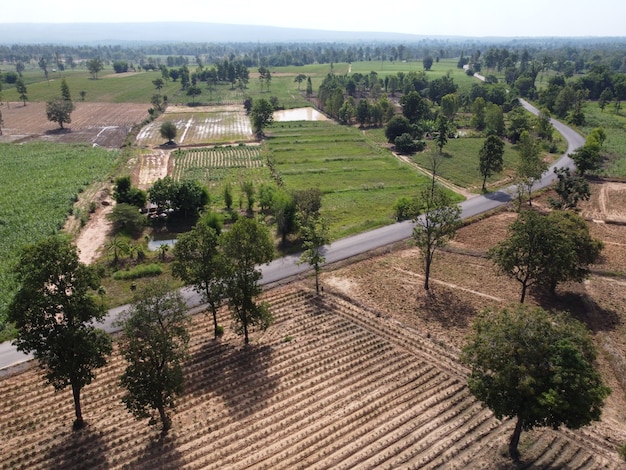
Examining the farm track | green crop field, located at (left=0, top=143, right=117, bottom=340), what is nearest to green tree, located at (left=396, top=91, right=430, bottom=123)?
green crop field, located at (left=0, top=143, right=117, bottom=340)

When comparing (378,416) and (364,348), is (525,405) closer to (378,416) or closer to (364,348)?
(378,416)

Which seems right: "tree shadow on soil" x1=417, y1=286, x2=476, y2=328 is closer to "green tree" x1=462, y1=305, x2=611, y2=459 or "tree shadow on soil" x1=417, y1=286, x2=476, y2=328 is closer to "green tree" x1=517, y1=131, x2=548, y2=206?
"green tree" x1=462, y1=305, x2=611, y2=459

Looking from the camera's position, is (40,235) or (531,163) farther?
(531,163)

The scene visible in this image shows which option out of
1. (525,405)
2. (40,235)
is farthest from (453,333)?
(40,235)

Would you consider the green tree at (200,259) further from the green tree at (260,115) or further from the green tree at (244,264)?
the green tree at (260,115)

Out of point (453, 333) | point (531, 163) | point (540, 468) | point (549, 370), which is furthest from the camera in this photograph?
point (531, 163)
